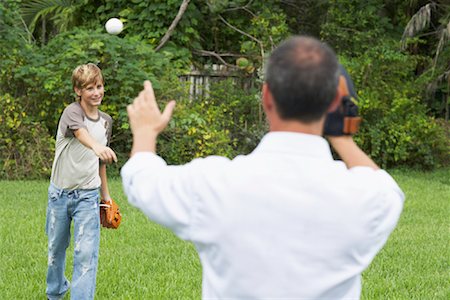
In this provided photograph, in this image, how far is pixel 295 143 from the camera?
201 centimetres

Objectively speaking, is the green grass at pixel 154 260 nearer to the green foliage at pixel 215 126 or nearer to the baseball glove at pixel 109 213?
the baseball glove at pixel 109 213

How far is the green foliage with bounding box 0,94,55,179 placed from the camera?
39.0ft

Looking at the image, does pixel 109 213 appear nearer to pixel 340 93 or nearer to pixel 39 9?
pixel 340 93

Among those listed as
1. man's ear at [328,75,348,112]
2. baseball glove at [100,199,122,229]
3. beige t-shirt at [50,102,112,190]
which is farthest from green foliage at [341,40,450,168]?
man's ear at [328,75,348,112]

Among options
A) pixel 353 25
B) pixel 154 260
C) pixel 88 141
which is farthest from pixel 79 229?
pixel 353 25

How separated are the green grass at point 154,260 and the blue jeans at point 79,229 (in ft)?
2.26

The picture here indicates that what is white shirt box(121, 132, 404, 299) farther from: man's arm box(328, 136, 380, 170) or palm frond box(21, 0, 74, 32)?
palm frond box(21, 0, 74, 32)

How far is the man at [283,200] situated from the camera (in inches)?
77.7

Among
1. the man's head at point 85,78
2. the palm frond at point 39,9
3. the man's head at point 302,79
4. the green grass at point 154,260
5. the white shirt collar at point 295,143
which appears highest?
the palm frond at point 39,9

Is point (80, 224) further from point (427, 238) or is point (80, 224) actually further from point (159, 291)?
point (427, 238)

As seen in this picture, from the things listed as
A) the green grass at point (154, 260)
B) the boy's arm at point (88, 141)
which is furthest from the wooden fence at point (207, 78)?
the boy's arm at point (88, 141)

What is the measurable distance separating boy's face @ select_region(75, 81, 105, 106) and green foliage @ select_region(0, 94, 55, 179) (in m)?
7.06

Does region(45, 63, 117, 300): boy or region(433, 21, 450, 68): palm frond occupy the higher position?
region(433, 21, 450, 68): palm frond

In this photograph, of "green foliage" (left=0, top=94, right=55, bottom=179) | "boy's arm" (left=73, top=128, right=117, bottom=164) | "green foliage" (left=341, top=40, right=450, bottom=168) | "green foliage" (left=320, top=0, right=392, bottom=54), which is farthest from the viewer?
"green foliage" (left=320, top=0, right=392, bottom=54)
